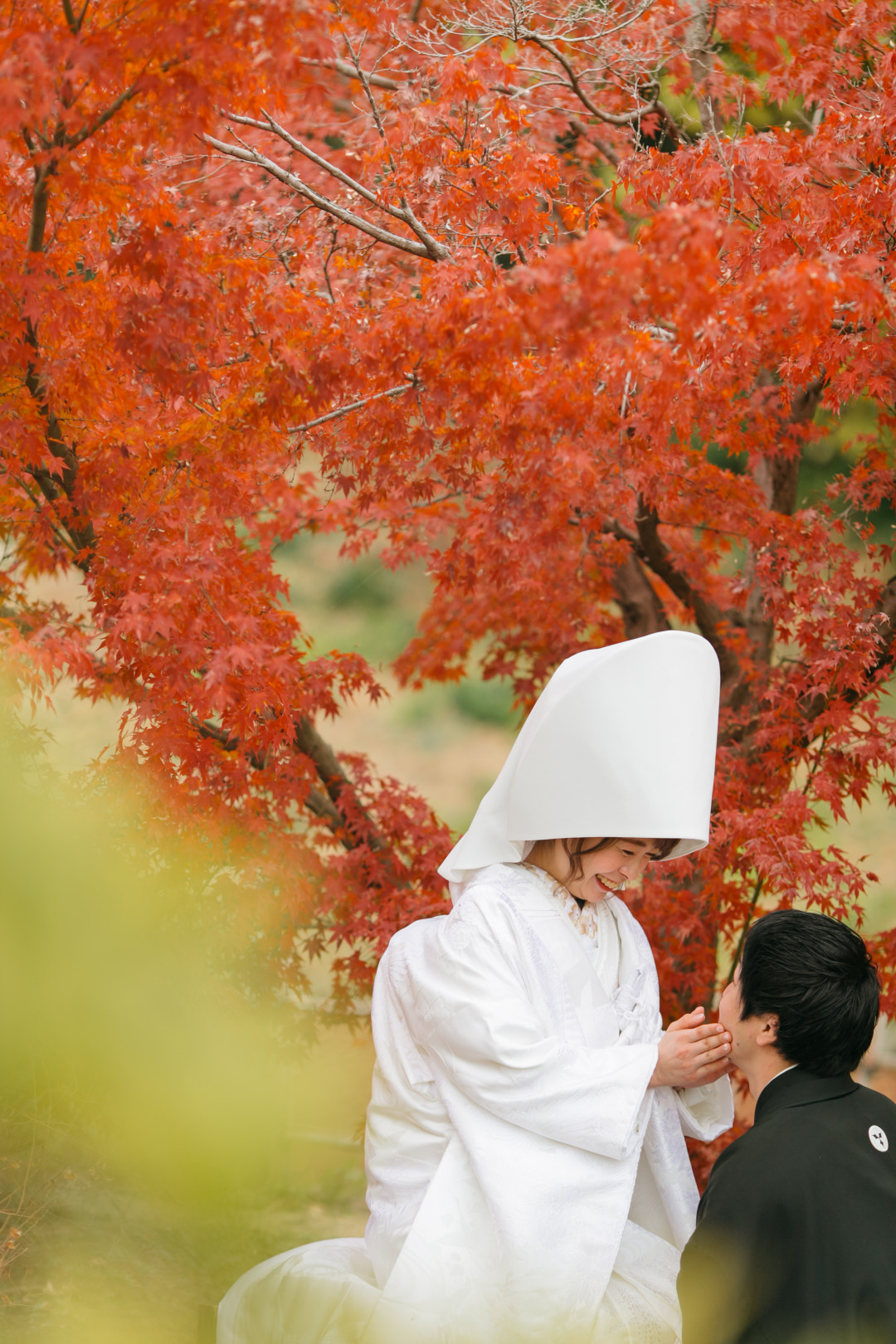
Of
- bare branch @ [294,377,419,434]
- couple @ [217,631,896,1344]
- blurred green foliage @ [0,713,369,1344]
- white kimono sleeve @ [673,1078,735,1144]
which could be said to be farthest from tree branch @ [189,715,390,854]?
blurred green foliage @ [0,713,369,1344]

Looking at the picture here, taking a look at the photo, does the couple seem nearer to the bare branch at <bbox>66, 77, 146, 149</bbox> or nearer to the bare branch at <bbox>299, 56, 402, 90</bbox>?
the bare branch at <bbox>66, 77, 146, 149</bbox>

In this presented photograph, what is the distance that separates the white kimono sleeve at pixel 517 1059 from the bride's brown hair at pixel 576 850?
25cm

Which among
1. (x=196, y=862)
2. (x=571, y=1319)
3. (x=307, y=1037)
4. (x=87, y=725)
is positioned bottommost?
(x=87, y=725)

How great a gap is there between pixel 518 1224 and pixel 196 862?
1121 millimetres

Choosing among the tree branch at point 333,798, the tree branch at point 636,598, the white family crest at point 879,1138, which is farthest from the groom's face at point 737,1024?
Answer: the tree branch at point 636,598

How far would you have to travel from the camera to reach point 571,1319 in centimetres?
228

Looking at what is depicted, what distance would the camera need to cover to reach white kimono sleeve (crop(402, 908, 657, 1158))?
7.74 feet

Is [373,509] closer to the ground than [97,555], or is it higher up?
closer to the ground

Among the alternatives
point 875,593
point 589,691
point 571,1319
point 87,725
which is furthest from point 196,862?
point 87,725

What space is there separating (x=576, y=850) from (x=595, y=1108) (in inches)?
23.5

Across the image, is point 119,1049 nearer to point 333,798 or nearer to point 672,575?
point 333,798

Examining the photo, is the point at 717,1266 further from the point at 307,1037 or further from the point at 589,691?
the point at 307,1037

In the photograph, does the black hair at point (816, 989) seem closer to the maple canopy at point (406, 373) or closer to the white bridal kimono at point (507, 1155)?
the white bridal kimono at point (507, 1155)

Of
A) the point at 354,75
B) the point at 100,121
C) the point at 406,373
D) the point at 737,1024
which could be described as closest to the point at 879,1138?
the point at 737,1024
